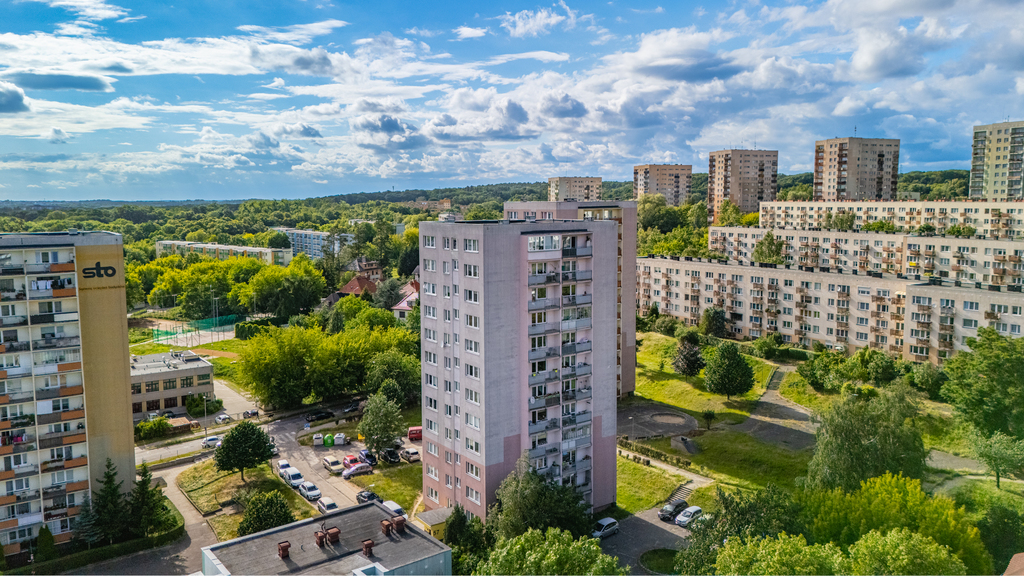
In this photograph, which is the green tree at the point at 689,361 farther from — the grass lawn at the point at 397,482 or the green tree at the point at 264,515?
the green tree at the point at 264,515

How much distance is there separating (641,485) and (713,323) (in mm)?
31842

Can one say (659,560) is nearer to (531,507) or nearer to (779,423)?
(531,507)

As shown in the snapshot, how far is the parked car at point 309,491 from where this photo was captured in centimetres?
4275

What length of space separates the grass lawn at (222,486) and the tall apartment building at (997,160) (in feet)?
377

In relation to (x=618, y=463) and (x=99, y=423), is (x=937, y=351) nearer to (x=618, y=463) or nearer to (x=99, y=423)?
(x=618, y=463)

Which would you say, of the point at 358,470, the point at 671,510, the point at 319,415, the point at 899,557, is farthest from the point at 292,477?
the point at 899,557

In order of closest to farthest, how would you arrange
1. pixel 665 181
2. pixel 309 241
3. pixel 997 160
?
pixel 997 160 → pixel 309 241 → pixel 665 181

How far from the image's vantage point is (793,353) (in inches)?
2520

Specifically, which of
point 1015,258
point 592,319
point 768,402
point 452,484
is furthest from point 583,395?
point 1015,258

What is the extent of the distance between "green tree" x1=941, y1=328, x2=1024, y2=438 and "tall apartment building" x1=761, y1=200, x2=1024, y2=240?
39.4 m

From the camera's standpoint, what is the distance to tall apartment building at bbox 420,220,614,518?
35469mm

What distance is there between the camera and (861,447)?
113ft

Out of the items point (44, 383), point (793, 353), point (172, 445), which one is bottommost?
point (172, 445)

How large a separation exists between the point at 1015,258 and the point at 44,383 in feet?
283
